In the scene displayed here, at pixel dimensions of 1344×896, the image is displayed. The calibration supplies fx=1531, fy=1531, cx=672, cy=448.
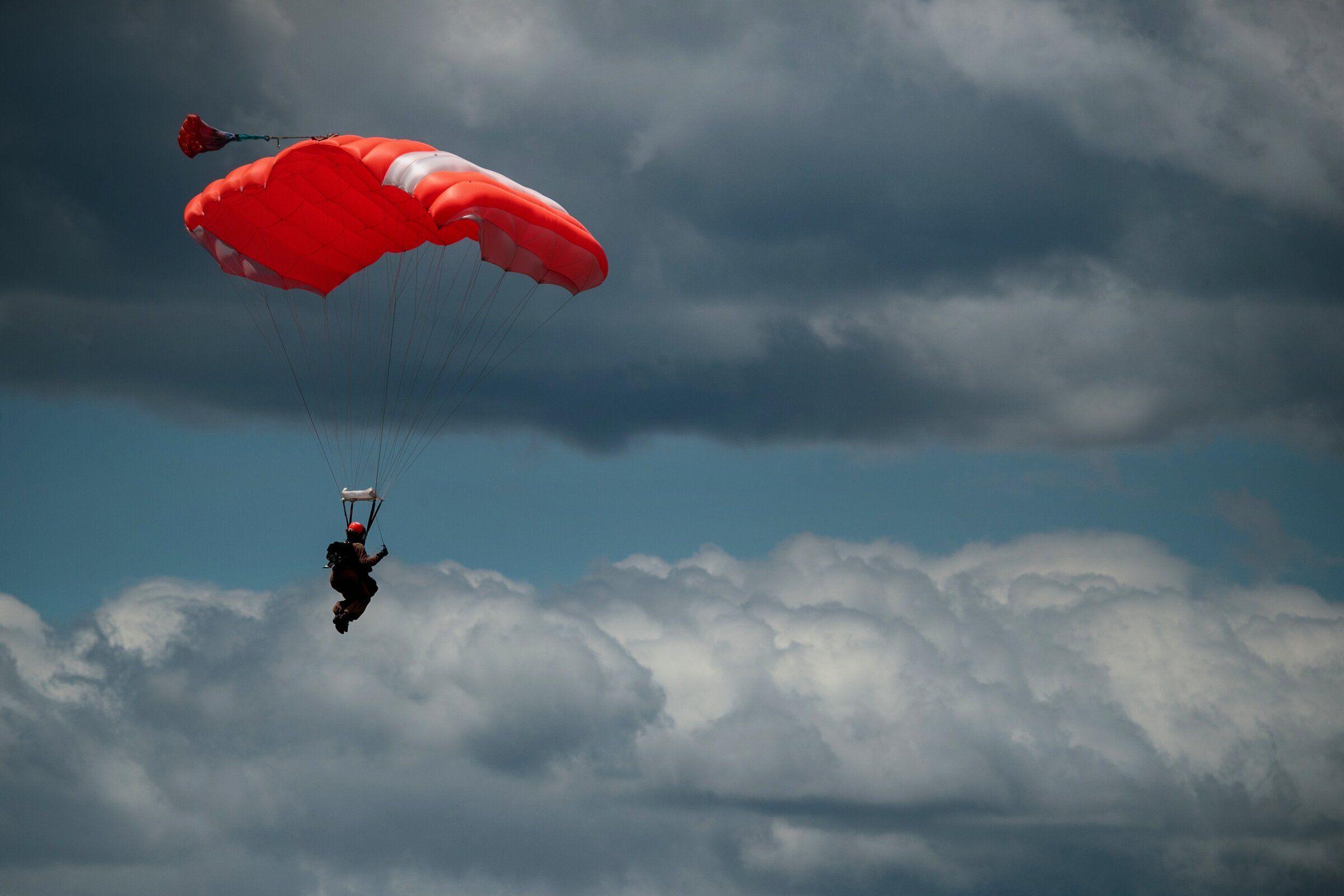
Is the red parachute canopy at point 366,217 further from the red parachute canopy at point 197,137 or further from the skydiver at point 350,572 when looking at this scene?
the skydiver at point 350,572

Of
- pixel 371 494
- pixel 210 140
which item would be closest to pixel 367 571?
pixel 371 494

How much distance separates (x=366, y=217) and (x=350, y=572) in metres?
10.7

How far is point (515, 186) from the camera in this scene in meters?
39.7

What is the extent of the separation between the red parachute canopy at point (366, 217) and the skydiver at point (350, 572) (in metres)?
8.01

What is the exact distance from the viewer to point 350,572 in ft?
123

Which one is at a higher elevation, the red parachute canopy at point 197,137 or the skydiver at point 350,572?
the red parachute canopy at point 197,137

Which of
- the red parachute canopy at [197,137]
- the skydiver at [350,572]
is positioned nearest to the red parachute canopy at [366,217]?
the red parachute canopy at [197,137]

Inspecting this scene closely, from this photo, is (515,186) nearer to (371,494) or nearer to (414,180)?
(414,180)

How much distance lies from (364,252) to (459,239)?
4484 mm

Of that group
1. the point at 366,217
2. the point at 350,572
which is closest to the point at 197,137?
the point at 366,217

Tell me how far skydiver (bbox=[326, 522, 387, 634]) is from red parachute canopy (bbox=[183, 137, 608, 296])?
26.3ft

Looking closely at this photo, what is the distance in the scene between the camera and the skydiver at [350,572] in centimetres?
3750

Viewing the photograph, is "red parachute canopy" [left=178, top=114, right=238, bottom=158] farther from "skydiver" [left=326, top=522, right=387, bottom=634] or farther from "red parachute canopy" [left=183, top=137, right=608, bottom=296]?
"skydiver" [left=326, top=522, right=387, bottom=634]

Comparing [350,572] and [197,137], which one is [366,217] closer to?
[197,137]
